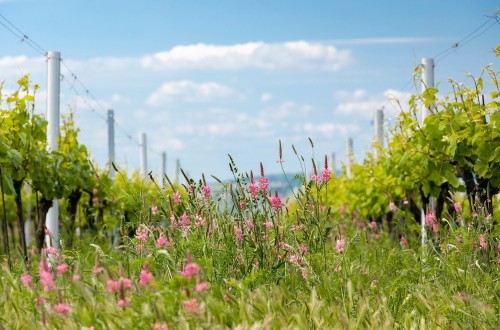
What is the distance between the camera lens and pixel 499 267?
5699 millimetres

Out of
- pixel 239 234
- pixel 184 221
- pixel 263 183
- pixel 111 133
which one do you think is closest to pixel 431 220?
pixel 263 183

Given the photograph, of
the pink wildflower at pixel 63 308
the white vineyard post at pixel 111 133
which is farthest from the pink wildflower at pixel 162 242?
the white vineyard post at pixel 111 133

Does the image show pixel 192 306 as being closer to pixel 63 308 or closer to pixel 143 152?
pixel 63 308

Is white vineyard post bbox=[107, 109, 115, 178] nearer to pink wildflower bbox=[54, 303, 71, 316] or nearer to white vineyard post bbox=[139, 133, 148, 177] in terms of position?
white vineyard post bbox=[139, 133, 148, 177]

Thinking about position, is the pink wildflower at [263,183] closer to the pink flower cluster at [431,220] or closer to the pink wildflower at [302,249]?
the pink wildflower at [302,249]

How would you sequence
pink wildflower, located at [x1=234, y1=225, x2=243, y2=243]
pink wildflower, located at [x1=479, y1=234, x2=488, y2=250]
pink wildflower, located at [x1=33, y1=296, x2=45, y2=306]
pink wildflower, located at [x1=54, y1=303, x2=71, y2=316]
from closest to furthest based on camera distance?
pink wildflower, located at [x1=54, y1=303, x2=71, y2=316] → pink wildflower, located at [x1=33, y1=296, x2=45, y2=306] → pink wildflower, located at [x1=234, y1=225, x2=243, y2=243] → pink wildflower, located at [x1=479, y1=234, x2=488, y2=250]

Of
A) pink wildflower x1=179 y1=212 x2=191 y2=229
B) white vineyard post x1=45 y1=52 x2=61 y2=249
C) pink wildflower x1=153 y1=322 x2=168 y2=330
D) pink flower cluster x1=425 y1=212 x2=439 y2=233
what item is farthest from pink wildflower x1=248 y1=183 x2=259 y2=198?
white vineyard post x1=45 y1=52 x2=61 y2=249

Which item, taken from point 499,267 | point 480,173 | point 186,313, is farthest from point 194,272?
point 480,173

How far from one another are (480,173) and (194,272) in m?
4.48

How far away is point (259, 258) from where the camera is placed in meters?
5.13

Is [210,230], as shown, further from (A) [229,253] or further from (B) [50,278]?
(B) [50,278]

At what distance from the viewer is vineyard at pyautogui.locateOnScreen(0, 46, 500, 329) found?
3594 mm

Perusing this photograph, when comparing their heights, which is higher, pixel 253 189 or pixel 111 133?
pixel 111 133

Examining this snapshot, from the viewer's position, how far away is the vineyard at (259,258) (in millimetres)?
3594
